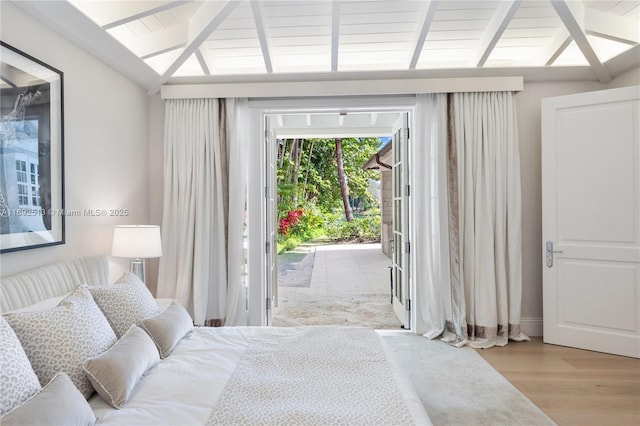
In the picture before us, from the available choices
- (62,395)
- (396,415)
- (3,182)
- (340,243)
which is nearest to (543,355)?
(396,415)

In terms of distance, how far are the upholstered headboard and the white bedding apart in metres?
0.76

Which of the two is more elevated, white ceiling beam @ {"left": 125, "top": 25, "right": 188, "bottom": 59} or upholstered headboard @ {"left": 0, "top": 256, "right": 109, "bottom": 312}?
white ceiling beam @ {"left": 125, "top": 25, "right": 188, "bottom": 59}

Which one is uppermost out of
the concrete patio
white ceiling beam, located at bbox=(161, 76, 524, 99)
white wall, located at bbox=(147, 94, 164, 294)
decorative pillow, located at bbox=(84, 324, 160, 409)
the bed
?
white ceiling beam, located at bbox=(161, 76, 524, 99)

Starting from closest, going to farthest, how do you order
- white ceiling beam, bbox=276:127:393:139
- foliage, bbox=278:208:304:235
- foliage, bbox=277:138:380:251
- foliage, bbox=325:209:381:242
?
white ceiling beam, bbox=276:127:393:139 < foliage, bbox=278:208:304:235 < foliage, bbox=277:138:380:251 < foliage, bbox=325:209:381:242

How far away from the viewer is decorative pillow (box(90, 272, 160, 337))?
1.76 meters

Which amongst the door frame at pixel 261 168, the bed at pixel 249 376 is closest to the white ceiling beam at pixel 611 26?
the door frame at pixel 261 168

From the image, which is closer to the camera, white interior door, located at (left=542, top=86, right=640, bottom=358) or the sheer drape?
white interior door, located at (left=542, top=86, right=640, bottom=358)

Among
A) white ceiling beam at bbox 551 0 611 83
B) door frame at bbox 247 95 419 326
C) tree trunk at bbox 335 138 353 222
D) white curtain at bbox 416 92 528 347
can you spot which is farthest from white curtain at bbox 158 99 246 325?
tree trunk at bbox 335 138 353 222

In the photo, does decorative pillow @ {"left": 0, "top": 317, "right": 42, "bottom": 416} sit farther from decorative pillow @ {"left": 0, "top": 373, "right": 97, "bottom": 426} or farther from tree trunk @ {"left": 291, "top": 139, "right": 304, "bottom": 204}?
tree trunk @ {"left": 291, "top": 139, "right": 304, "bottom": 204}

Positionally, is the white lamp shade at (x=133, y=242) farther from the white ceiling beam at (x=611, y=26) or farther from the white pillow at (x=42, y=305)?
the white ceiling beam at (x=611, y=26)

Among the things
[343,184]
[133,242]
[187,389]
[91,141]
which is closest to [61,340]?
[187,389]

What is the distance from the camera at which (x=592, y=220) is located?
3100mm

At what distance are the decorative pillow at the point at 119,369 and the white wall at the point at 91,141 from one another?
97 cm

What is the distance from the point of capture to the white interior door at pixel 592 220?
2.97 metres
